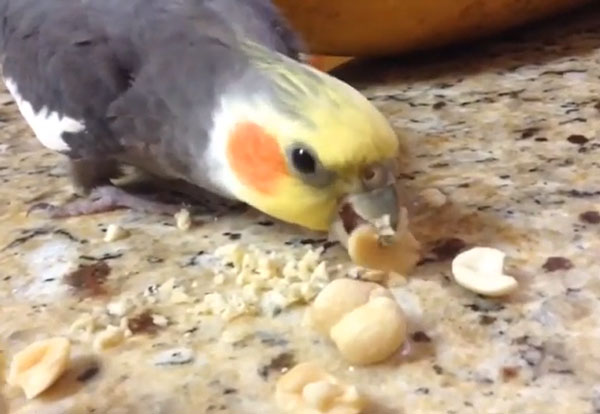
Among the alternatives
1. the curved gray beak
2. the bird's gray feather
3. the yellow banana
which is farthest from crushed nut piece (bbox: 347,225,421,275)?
the yellow banana

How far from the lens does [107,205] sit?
2.41ft

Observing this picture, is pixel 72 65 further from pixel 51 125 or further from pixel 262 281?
pixel 262 281

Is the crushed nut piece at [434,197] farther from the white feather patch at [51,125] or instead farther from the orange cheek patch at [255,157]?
the white feather patch at [51,125]

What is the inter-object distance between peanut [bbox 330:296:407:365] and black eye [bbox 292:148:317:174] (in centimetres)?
9

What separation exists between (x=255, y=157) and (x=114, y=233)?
143mm

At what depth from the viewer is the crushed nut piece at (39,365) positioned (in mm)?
542

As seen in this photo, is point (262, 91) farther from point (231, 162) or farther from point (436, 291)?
point (436, 291)

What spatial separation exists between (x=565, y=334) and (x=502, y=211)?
0.48 ft

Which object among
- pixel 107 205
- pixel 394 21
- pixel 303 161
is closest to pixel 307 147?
pixel 303 161

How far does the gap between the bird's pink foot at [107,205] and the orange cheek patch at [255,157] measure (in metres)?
0.11

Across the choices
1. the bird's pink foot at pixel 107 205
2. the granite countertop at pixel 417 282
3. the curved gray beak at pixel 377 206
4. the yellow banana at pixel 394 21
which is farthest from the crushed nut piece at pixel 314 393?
the yellow banana at pixel 394 21

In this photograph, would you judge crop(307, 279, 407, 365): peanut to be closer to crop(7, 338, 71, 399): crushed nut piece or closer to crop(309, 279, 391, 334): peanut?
crop(309, 279, 391, 334): peanut

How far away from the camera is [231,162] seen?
2.08 ft

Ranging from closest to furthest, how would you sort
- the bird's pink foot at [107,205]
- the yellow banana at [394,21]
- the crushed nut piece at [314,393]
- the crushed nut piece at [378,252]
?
the crushed nut piece at [314,393]
the crushed nut piece at [378,252]
the bird's pink foot at [107,205]
the yellow banana at [394,21]
